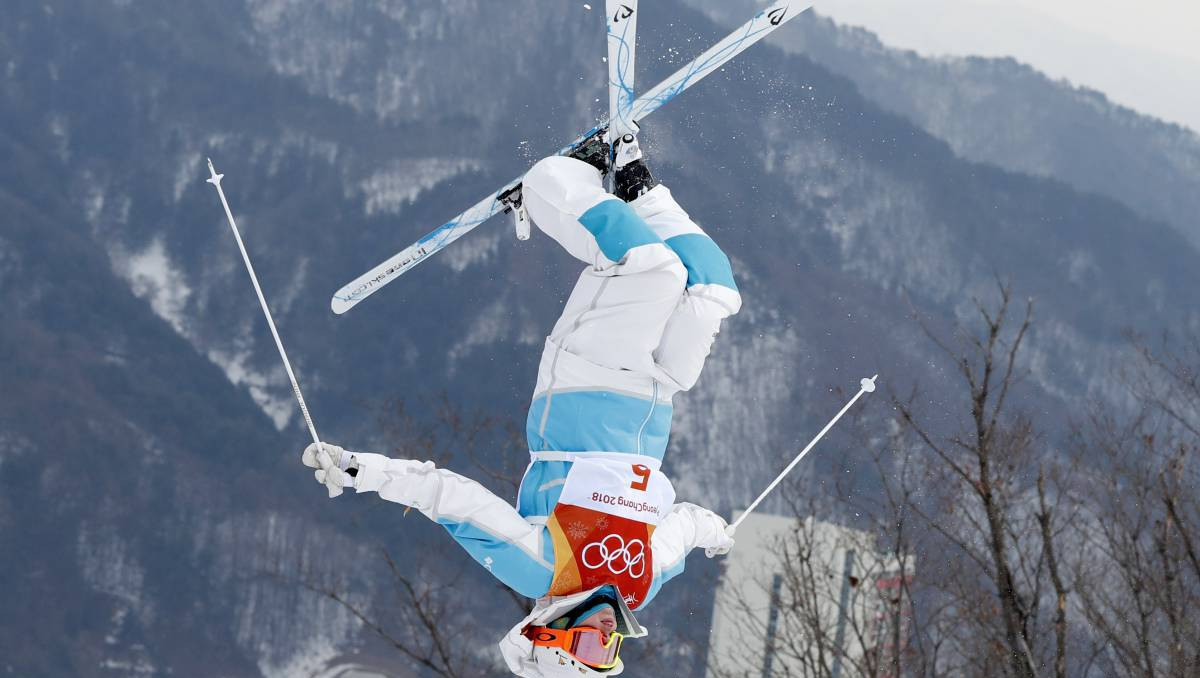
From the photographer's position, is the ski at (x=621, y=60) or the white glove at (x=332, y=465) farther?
the ski at (x=621, y=60)

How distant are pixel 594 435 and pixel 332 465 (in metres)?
0.93

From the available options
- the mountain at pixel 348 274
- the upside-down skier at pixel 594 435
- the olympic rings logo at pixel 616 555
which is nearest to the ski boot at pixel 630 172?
the upside-down skier at pixel 594 435

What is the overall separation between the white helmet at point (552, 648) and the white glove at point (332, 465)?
2.77 feet

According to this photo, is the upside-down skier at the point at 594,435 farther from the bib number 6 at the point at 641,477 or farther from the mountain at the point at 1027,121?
the mountain at the point at 1027,121

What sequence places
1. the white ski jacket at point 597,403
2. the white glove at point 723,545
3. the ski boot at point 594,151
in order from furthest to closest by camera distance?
the white glove at point 723,545, the ski boot at point 594,151, the white ski jacket at point 597,403

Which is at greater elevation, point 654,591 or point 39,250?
point 39,250

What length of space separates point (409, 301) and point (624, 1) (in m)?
67.5

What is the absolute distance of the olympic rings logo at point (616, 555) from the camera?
462 cm

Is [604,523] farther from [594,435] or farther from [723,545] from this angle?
[723,545]

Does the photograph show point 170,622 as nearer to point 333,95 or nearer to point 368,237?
point 368,237

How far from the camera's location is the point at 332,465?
4242 millimetres

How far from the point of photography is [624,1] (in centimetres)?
470

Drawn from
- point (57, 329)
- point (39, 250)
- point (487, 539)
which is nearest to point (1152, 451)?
point (487, 539)

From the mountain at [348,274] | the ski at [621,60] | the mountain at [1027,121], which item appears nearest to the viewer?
the ski at [621,60]
